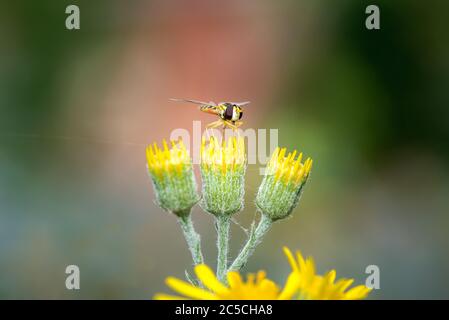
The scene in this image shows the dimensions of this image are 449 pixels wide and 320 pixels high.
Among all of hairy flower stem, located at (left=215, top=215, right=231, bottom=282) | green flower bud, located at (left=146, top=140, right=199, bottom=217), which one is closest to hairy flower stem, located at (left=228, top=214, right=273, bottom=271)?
hairy flower stem, located at (left=215, top=215, right=231, bottom=282)

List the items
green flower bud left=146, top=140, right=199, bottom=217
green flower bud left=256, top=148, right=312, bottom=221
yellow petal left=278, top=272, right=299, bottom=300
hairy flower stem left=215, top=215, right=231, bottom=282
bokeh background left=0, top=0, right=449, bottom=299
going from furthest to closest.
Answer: bokeh background left=0, top=0, right=449, bottom=299 → green flower bud left=256, top=148, right=312, bottom=221 → green flower bud left=146, top=140, right=199, bottom=217 → hairy flower stem left=215, top=215, right=231, bottom=282 → yellow petal left=278, top=272, right=299, bottom=300

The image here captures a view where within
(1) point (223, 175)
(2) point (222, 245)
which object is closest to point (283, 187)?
(1) point (223, 175)

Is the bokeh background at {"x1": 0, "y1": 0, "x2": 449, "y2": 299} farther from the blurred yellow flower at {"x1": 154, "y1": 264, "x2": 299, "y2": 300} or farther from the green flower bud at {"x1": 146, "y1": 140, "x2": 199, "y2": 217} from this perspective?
the blurred yellow flower at {"x1": 154, "y1": 264, "x2": 299, "y2": 300}

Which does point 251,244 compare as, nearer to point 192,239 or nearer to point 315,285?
point 192,239

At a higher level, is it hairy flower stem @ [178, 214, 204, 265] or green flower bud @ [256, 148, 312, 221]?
green flower bud @ [256, 148, 312, 221]

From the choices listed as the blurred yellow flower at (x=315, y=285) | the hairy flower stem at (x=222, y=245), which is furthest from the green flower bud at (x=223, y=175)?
the blurred yellow flower at (x=315, y=285)

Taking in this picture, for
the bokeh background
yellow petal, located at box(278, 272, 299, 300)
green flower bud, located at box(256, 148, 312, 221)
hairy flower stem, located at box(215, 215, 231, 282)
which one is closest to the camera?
yellow petal, located at box(278, 272, 299, 300)
